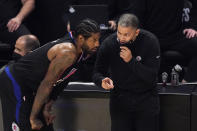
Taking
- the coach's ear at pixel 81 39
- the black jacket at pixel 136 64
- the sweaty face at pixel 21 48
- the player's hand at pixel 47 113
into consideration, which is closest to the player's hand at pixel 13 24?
the sweaty face at pixel 21 48

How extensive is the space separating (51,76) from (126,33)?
0.70m

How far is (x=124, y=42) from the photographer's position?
139 inches

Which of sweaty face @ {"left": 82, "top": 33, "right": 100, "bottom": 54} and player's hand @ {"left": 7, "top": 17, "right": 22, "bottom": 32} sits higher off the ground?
player's hand @ {"left": 7, "top": 17, "right": 22, "bottom": 32}

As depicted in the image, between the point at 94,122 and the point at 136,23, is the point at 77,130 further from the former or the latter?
the point at 136,23

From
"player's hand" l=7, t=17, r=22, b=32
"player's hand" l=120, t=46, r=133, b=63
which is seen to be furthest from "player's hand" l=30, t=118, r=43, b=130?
"player's hand" l=7, t=17, r=22, b=32

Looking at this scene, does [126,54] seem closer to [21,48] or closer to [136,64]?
[136,64]

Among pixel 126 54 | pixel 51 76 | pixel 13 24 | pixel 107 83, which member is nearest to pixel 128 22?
pixel 126 54

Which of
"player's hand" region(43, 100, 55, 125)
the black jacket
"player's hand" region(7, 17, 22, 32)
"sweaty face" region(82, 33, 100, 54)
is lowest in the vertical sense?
"player's hand" region(43, 100, 55, 125)

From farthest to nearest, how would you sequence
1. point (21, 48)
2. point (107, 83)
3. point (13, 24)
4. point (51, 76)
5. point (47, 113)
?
point (13, 24), point (21, 48), point (107, 83), point (47, 113), point (51, 76)

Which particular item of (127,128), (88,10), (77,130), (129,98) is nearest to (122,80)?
(129,98)

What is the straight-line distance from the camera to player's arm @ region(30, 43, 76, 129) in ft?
10.4

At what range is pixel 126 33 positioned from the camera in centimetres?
346

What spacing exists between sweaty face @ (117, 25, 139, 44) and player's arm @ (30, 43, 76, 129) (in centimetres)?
48

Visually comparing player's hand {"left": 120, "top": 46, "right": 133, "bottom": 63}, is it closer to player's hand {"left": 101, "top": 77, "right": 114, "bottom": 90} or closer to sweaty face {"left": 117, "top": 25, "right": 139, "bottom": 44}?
sweaty face {"left": 117, "top": 25, "right": 139, "bottom": 44}
